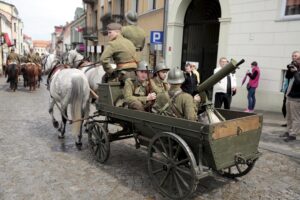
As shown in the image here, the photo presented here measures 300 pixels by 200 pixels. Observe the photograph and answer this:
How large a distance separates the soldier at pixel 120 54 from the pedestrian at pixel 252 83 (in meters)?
5.32

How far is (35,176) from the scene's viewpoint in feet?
15.3

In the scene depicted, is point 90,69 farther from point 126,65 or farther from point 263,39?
point 263,39

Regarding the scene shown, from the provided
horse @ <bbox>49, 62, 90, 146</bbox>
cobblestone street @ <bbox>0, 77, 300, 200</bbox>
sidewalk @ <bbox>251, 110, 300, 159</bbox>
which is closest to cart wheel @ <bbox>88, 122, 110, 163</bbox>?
cobblestone street @ <bbox>0, 77, 300, 200</bbox>

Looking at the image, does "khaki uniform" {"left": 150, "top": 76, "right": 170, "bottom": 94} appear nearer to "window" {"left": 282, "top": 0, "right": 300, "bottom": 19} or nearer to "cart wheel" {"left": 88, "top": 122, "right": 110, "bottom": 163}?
"cart wheel" {"left": 88, "top": 122, "right": 110, "bottom": 163}

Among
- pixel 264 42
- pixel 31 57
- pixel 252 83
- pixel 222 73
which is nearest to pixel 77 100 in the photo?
pixel 222 73

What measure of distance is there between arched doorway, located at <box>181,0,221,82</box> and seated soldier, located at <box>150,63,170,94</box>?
8.50 m

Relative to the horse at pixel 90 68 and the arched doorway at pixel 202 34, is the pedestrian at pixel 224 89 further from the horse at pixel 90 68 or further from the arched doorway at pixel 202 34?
the arched doorway at pixel 202 34

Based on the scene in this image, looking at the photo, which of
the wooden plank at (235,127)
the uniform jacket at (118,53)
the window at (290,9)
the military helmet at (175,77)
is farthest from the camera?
the window at (290,9)

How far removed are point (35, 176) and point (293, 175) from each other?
3.95 m

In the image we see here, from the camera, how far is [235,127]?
3.70 metres

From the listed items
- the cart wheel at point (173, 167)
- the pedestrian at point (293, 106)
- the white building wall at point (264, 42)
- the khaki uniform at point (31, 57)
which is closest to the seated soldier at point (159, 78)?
the cart wheel at point (173, 167)

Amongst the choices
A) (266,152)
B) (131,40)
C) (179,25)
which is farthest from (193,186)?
(179,25)

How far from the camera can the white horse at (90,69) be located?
22.3 ft

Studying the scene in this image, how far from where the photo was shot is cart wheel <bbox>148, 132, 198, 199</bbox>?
11.8 ft
